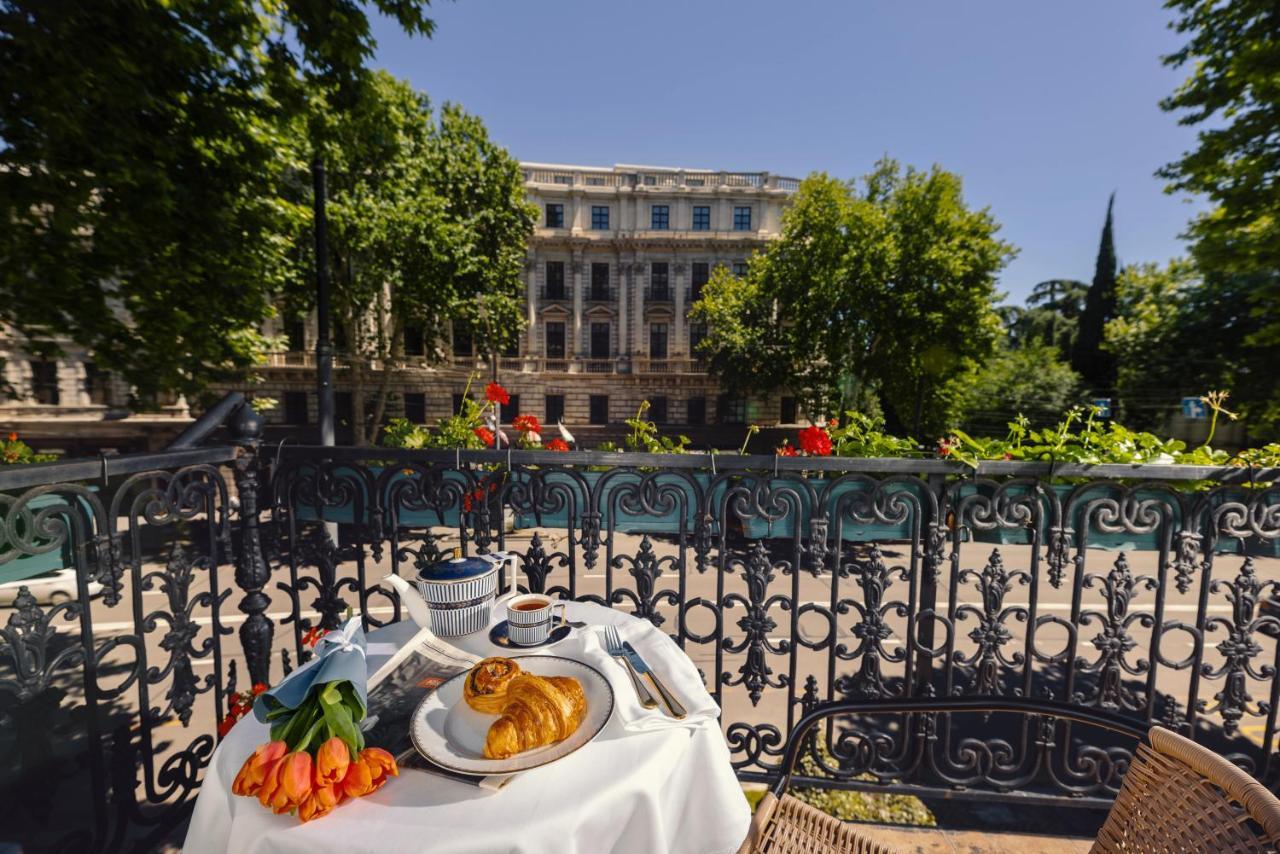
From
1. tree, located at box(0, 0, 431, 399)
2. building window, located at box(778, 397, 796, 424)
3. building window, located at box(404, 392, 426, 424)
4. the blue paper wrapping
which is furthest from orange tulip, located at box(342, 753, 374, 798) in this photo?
building window, located at box(778, 397, 796, 424)

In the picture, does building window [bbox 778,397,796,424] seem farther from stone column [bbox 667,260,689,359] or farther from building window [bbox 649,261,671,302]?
building window [bbox 649,261,671,302]

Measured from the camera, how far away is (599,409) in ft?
105

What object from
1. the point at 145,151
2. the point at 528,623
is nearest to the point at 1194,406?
the point at 528,623

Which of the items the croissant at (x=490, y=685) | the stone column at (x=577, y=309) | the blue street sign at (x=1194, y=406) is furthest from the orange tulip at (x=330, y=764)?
the stone column at (x=577, y=309)

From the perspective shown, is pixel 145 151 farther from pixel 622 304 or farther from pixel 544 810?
pixel 622 304

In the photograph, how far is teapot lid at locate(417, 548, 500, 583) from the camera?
1.70 m

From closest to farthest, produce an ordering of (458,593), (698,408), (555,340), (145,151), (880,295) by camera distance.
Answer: (458,593), (145,151), (880,295), (698,408), (555,340)

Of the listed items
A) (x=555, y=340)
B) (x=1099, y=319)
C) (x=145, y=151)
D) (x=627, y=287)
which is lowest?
(x=145, y=151)

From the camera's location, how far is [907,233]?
20953mm

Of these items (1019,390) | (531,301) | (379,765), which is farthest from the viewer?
(531,301)

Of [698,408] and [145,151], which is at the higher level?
[145,151]

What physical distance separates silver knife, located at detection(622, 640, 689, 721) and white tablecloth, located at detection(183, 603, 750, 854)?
0.04 metres

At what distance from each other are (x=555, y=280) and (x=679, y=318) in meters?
8.88

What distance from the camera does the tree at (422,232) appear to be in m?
15.0
